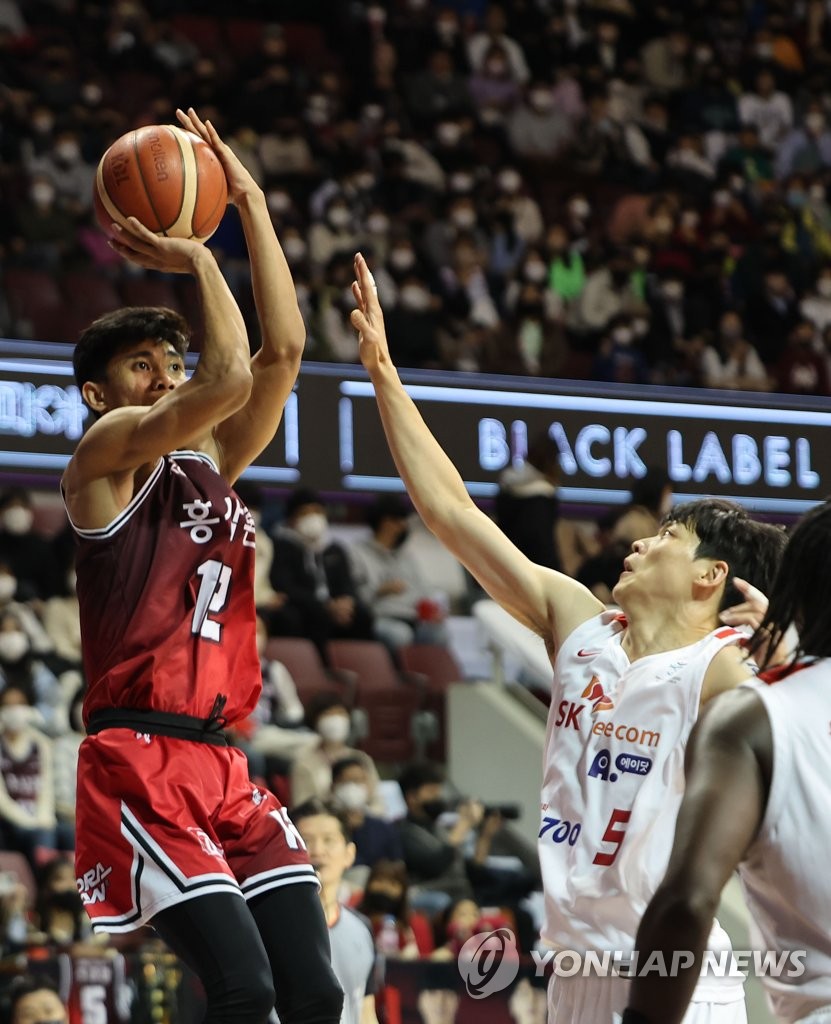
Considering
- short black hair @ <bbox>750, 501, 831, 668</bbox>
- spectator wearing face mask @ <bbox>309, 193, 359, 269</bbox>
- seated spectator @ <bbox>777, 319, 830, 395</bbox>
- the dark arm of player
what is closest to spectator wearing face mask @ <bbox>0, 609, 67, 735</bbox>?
spectator wearing face mask @ <bbox>309, 193, 359, 269</bbox>

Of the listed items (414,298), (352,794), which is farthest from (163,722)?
(414,298)

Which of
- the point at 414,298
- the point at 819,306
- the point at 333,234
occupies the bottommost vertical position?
the point at 414,298

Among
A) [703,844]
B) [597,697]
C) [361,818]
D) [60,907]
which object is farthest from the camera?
[361,818]

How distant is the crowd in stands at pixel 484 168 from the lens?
11.4 m

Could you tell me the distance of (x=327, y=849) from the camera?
6.01 m

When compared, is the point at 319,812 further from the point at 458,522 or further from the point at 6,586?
the point at 6,586

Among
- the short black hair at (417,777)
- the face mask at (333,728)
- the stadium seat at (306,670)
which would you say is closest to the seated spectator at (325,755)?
the face mask at (333,728)

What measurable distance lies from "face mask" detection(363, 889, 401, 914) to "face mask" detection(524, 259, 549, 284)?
6392 mm

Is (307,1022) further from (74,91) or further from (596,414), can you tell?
(74,91)

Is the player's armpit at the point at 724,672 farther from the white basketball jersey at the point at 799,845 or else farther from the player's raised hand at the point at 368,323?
the white basketball jersey at the point at 799,845

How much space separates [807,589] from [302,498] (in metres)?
7.28

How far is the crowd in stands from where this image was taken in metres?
11.4

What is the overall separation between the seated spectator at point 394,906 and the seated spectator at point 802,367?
645 cm

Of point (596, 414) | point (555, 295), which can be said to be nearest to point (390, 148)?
point (555, 295)
